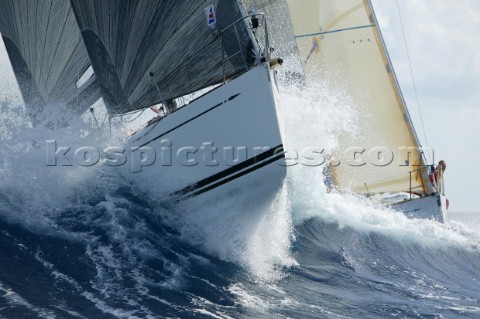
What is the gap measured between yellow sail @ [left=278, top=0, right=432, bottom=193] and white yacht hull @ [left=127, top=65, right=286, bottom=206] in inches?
292

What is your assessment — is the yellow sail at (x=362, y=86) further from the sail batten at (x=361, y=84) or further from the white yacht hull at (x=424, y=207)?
the white yacht hull at (x=424, y=207)

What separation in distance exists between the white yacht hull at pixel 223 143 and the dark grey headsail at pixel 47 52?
3957 millimetres

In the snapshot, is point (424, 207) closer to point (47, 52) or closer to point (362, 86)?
point (362, 86)

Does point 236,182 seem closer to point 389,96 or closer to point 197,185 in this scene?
point 197,185

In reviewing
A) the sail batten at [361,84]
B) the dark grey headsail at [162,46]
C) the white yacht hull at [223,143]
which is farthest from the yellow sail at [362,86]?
the white yacht hull at [223,143]

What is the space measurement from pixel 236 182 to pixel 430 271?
414 cm

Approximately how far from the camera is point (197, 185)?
27.5 feet

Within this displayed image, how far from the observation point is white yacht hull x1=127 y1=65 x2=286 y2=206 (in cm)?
771

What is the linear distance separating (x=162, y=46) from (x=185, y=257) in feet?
10.0

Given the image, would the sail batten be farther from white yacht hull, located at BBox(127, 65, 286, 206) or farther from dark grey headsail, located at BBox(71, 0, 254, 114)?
white yacht hull, located at BBox(127, 65, 286, 206)

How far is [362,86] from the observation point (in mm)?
15625

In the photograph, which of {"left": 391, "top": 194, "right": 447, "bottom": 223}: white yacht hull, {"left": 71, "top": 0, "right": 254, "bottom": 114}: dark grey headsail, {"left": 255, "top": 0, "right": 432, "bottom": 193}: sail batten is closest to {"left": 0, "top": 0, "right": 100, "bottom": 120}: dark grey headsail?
A: {"left": 71, "top": 0, "right": 254, "bottom": 114}: dark grey headsail

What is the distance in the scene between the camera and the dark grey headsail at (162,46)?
27.1ft

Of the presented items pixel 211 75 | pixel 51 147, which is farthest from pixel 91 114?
pixel 211 75
